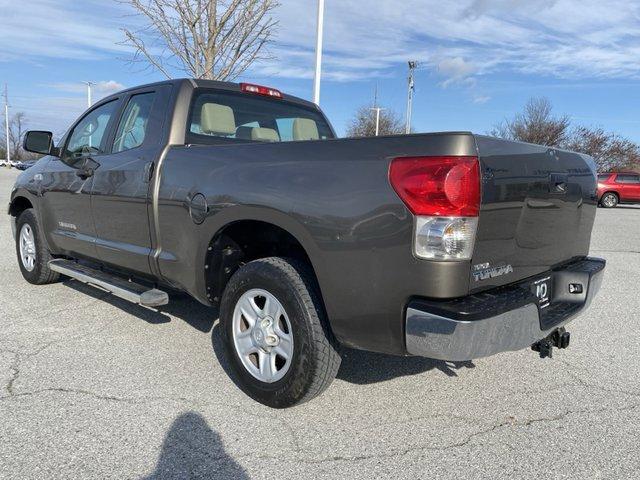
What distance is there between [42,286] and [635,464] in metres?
5.46

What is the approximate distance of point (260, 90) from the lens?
439 cm

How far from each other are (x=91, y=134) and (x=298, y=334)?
126 inches

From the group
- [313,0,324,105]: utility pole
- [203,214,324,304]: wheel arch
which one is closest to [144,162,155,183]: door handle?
[203,214,324,304]: wheel arch

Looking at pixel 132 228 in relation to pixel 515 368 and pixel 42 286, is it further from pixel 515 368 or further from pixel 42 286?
pixel 515 368

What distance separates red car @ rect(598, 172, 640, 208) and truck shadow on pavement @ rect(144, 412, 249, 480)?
24.9 metres

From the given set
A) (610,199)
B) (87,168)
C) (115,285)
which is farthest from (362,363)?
(610,199)

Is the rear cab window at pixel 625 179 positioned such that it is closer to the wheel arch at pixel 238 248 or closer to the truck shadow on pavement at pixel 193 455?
the wheel arch at pixel 238 248

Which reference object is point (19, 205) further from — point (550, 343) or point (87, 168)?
point (550, 343)

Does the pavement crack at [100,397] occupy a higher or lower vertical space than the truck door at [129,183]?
lower

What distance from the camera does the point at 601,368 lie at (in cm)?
372

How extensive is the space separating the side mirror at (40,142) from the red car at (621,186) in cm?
2409

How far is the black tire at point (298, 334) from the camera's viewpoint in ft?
8.96

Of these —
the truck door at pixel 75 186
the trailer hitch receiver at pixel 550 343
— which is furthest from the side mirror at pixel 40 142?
the trailer hitch receiver at pixel 550 343

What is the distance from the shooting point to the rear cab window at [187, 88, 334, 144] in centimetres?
382
